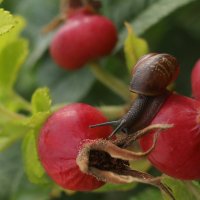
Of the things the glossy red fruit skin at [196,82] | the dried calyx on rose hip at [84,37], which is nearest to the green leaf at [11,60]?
the dried calyx on rose hip at [84,37]

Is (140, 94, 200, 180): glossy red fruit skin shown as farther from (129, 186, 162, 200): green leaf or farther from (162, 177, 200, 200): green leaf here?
(129, 186, 162, 200): green leaf

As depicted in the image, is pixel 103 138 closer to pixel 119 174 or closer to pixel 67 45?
pixel 119 174

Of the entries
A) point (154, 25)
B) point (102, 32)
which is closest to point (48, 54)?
point (102, 32)

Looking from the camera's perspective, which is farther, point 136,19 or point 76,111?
point 136,19

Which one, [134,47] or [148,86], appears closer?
[148,86]

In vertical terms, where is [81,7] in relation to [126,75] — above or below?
above

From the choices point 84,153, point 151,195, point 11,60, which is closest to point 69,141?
point 84,153

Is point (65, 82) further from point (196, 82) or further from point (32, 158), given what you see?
point (196, 82)
